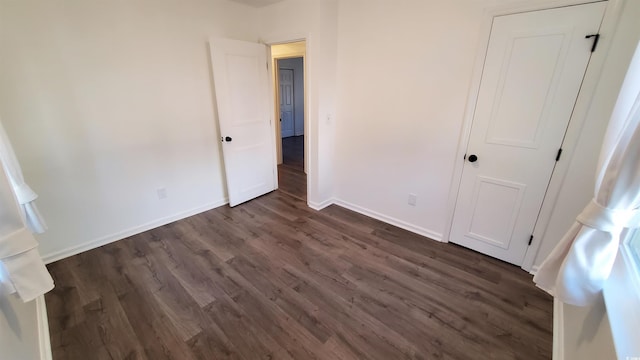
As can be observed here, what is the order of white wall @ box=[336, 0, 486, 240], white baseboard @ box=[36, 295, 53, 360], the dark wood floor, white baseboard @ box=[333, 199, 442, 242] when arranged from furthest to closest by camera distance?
white baseboard @ box=[333, 199, 442, 242]
white wall @ box=[336, 0, 486, 240]
the dark wood floor
white baseboard @ box=[36, 295, 53, 360]

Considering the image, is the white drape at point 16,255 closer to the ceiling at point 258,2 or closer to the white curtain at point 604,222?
the white curtain at point 604,222

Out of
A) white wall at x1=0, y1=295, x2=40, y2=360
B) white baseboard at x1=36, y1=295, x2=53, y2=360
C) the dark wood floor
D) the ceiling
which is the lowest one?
the dark wood floor

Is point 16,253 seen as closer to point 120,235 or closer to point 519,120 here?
point 120,235

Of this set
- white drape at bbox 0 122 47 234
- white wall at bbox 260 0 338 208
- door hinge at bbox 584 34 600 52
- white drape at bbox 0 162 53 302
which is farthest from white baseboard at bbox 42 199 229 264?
door hinge at bbox 584 34 600 52

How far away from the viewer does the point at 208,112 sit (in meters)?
3.08

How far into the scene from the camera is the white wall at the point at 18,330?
3.47 feet

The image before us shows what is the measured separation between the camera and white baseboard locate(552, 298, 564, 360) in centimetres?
150

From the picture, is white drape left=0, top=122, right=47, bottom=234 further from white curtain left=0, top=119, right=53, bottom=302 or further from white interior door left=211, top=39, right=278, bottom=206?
white interior door left=211, top=39, right=278, bottom=206

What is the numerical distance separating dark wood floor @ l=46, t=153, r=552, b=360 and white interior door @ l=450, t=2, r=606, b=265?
386mm

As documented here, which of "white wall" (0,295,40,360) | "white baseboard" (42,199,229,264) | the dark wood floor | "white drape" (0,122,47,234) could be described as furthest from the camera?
"white baseboard" (42,199,229,264)

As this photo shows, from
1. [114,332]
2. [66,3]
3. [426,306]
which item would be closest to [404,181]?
[426,306]

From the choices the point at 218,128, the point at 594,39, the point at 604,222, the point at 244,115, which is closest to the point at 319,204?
the point at 244,115

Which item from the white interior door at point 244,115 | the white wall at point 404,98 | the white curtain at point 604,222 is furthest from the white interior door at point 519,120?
the white interior door at point 244,115

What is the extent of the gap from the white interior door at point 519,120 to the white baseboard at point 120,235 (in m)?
3.01
